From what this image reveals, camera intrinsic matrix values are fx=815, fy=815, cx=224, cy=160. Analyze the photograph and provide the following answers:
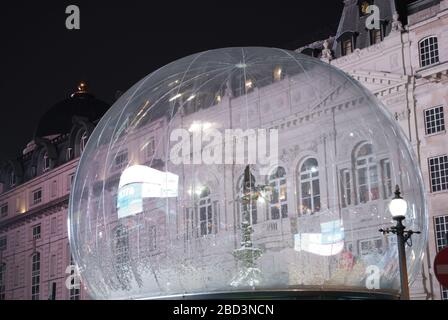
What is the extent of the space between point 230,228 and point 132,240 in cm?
145

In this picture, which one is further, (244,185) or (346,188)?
(346,188)

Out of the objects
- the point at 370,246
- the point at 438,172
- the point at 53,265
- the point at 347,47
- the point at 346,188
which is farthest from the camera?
the point at 53,265

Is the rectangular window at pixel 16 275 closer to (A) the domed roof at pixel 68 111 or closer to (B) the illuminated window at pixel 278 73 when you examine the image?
(A) the domed roof at pixel 68 111

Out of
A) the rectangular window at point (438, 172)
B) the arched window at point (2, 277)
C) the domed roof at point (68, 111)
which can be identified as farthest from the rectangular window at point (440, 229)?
the arched window at point (2, 277)

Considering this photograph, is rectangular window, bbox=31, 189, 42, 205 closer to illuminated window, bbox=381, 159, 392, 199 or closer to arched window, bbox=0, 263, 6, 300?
arched window, bbox=0, 263, 6, 300

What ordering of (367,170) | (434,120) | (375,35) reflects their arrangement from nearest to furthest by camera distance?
(367,170), (434,120), (375,35)

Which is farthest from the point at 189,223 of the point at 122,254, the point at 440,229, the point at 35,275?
the point at 35,275

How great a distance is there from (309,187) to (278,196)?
2.11 ft

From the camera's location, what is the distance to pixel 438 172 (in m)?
34.2

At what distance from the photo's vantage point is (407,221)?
12.9 meters

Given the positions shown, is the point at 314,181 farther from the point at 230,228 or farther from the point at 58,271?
the point at 58,271

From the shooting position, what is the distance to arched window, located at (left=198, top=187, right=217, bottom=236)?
12.1m

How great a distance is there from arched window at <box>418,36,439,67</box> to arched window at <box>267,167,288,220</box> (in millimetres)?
24353

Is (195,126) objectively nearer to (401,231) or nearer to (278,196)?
(278,196)
